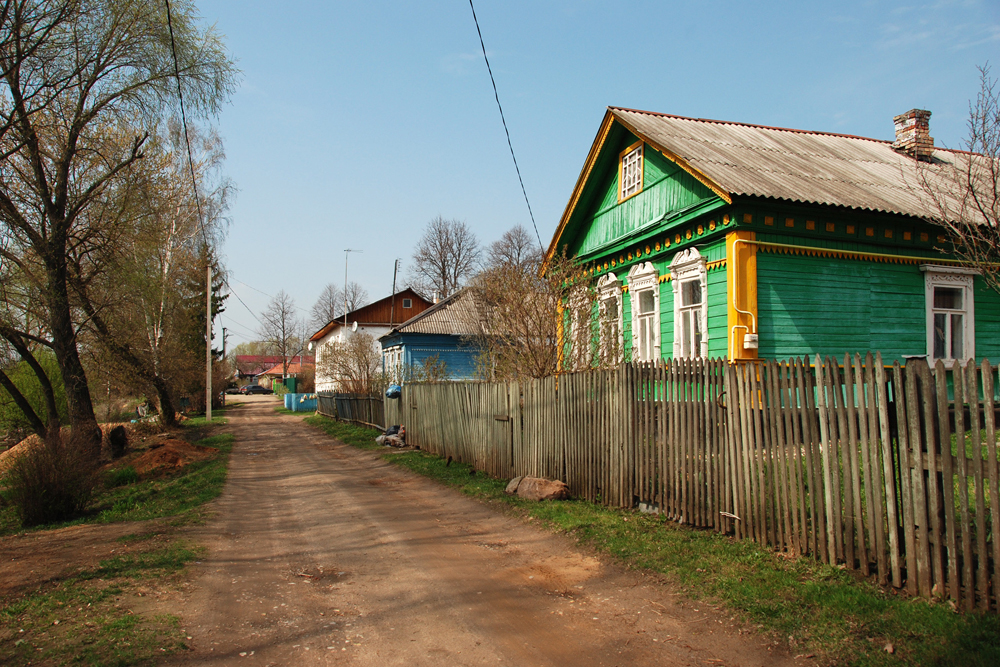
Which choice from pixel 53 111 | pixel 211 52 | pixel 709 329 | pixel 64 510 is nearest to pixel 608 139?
pixel 709 329

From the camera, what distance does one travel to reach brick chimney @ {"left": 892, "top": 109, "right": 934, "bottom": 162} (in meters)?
15.3

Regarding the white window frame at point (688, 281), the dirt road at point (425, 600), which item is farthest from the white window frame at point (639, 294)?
the dirt road at point (425, 600)

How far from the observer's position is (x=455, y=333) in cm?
3319

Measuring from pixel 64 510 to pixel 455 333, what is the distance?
24.2m

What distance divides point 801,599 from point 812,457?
115 centimetres

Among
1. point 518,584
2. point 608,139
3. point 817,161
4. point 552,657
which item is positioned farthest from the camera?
point 608,139

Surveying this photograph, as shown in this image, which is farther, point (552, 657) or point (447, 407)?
point (447, 407)

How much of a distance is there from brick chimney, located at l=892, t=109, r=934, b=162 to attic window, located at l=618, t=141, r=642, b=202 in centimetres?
700

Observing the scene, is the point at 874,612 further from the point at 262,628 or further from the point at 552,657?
the point at 262,628

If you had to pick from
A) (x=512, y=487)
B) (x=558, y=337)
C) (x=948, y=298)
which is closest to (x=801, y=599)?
(x=512, y=487)

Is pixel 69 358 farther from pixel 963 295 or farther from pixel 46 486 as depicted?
pixel 963 295

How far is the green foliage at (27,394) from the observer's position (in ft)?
64.9

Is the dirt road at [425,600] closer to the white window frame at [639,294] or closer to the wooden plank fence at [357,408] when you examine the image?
the white window frame at [639,294]

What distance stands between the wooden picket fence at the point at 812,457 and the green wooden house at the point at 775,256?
141 inches
